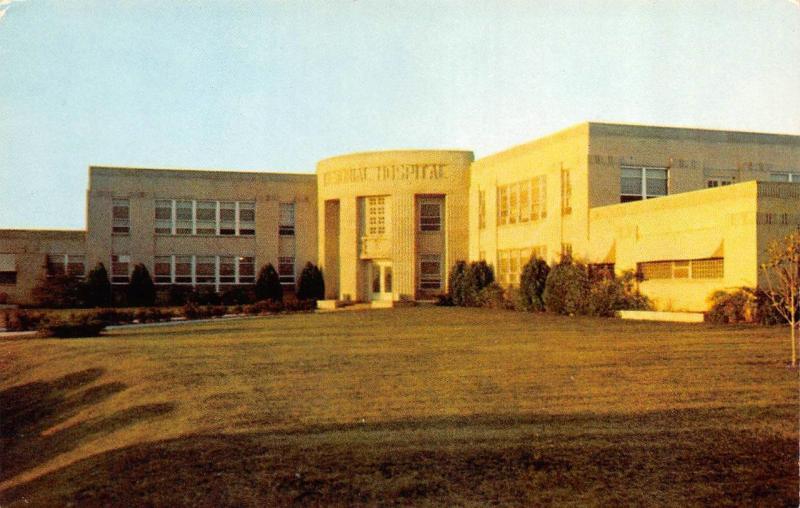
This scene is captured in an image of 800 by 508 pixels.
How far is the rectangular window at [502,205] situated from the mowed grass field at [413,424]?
19.9 m

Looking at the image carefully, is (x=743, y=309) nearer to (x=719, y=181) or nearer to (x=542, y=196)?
(x=719, y=181)

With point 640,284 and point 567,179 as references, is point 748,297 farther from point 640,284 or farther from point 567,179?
point 567,179

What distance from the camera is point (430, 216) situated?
4381cm

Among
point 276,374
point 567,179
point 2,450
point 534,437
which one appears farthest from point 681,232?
point 2,450

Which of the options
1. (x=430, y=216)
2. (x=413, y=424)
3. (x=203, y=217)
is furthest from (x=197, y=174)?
(x=413, y=424)

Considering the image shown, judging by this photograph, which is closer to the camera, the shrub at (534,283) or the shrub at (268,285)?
the shrub at (534,283)

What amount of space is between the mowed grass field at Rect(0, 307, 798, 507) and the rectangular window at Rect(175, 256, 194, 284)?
27.9m

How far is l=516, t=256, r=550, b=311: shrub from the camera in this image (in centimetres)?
3269

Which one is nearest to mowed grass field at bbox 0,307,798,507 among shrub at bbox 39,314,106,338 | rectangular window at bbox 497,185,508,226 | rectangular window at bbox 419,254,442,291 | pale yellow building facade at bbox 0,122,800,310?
shrub at bbox 39,314,106,338

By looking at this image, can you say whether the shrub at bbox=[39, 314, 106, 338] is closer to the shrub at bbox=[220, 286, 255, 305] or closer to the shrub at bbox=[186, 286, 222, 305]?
the shrub at bbox=[186, 286, 222, 305]

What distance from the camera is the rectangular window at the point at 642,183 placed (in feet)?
109

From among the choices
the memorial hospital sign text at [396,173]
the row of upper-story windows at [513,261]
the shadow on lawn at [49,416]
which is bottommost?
the shadow on lawn at [49,416]

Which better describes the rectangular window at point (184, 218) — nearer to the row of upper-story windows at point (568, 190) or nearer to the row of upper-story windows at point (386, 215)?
the row of upper-story windows at point (386, 215)

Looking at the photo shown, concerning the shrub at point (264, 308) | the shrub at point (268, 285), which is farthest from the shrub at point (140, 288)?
the shrub at point (264, 308)
